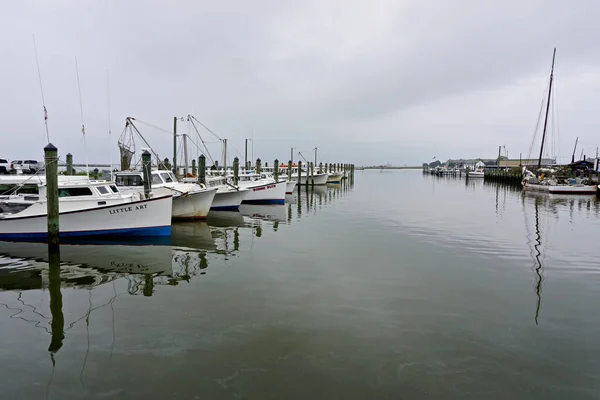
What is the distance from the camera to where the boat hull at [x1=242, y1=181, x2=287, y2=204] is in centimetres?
3170

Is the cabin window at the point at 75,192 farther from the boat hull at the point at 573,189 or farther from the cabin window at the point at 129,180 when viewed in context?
the boat hull at the point at 573,189

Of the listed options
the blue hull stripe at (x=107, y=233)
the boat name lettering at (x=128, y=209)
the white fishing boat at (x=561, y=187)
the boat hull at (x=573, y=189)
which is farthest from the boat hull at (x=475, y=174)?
the boat name lettering at (x=128, y=209)

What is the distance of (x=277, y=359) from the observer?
233 inches

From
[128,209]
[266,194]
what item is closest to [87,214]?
[128,209]

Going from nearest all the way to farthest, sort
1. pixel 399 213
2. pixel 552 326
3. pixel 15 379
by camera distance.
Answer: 1. pixel 15 379
2. pixel 552 326
3. pixel 399 213

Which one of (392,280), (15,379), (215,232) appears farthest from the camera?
(215,232)

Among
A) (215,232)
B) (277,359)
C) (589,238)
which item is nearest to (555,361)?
(277,359)

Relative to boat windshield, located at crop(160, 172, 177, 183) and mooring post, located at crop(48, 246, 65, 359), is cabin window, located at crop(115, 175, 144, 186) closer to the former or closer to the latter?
boat windshield, located at crop(160, 172, 177, 183)

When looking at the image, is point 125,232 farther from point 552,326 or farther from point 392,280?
point 552,326

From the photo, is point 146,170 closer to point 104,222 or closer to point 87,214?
point 104,222

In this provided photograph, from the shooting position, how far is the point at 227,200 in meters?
27.2

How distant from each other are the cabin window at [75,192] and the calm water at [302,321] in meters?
2.30

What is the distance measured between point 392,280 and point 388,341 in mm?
3666

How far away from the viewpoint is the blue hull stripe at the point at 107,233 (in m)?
14.6
